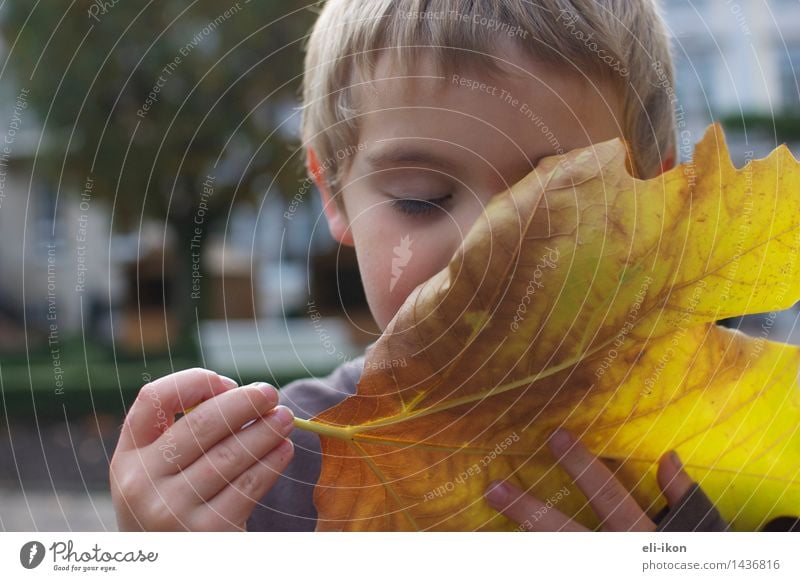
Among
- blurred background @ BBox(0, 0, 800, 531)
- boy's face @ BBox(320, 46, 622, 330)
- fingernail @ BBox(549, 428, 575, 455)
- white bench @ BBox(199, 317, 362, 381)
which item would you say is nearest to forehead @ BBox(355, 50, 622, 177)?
boy's face @ BBox(320, 46, 622, 330)

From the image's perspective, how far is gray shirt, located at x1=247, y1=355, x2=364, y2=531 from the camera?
0.53 metres

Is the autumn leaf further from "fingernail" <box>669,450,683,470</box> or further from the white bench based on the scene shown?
the white bench

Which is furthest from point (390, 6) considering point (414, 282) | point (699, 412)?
point (699, 412)

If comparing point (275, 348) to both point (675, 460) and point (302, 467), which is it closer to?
point (302, 467)

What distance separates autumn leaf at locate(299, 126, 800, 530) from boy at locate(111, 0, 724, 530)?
2 centimetres

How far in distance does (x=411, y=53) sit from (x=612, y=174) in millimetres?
163

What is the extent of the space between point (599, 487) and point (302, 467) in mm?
238

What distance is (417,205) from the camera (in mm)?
438

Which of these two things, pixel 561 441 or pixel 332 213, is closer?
pixel 561 441

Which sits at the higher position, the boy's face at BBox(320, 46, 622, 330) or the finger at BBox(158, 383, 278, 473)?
the boy's face at BBox(320, 46, 622, 330)

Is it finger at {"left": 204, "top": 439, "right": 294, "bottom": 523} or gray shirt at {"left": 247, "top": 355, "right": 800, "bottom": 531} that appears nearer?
finger at {"left": 204, "top": 439, "right": 294, "bottom": 523}

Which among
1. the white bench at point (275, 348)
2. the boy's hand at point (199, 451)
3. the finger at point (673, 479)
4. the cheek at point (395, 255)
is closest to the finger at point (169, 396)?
the boy's hand at point (199, 451)

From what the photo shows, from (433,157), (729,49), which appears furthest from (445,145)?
(729,49)

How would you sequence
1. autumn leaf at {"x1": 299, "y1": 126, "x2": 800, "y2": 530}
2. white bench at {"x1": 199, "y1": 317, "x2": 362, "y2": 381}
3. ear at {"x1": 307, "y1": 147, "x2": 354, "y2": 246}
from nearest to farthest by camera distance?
1. autumn leaf at {"x1": 299, "y1": 126, "x2": 800, "y2": 530}
2. ear at {"x1": 307, "y1": 147, "x2": 354, "y2": 246}
3. white bench at {"x1": 199, "y1": 317, "x2": 362, "y2": 381}
